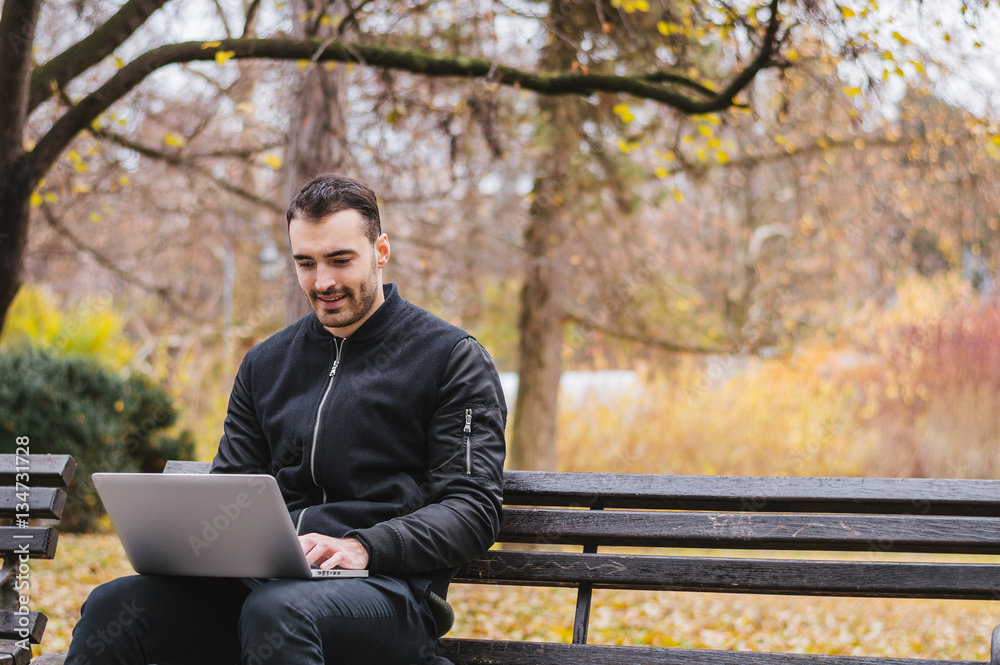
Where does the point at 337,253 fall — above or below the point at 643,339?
below

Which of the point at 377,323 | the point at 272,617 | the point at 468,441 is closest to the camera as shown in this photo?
the point at 272,617

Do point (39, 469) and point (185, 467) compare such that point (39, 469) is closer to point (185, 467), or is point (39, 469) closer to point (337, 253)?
point (185, 467)

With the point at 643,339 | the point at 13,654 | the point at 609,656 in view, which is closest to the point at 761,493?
the point at 609,656

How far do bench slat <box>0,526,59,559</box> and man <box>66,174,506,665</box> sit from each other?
0.62 metres

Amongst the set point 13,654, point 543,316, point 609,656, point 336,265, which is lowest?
point 13,654

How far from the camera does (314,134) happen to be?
489 centimetres

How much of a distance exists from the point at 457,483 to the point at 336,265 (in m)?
0.70

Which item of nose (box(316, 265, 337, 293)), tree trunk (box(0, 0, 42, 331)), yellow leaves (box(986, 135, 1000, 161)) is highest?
yellow leaves (box(986, 135, 1000, 161))

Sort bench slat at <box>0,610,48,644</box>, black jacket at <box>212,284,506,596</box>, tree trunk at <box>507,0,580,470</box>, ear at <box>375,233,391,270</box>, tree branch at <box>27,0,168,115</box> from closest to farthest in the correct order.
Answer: black jacket at <box>212,284,506,596</box>, ear at <box>375,233,391,270</box>, bench slat at <box>0,610,48,644</box>, tree branch at <box>27,0,168,115</box>, tree trunk at <box>507,0,580,470</box>

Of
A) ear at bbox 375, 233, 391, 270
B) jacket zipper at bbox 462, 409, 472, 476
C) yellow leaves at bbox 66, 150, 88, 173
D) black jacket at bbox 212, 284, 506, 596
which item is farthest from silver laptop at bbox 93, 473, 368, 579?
yellow leaves at bbox 66, 150, 88, 173

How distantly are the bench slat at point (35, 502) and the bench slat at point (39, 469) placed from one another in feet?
0.11

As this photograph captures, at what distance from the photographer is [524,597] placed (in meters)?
7.04

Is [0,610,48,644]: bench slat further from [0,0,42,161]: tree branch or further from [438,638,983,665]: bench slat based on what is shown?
[0,0,42,161]: tree branch

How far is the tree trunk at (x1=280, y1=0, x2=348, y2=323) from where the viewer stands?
16.0 ft
